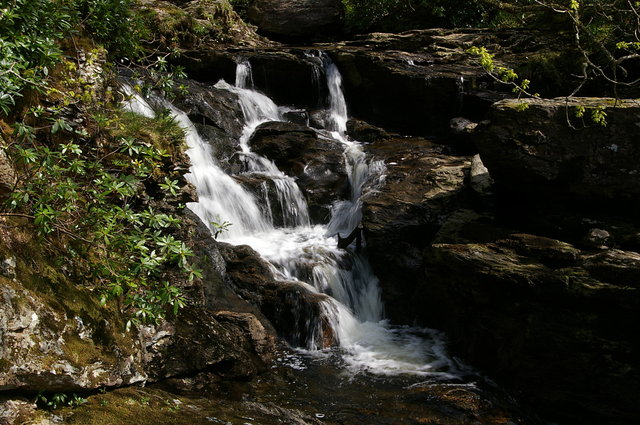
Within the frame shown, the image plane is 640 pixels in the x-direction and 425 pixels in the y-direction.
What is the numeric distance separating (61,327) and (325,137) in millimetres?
10579

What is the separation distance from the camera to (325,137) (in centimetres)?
1377

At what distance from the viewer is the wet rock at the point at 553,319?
240 inches

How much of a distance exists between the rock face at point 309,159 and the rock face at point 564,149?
445 cm

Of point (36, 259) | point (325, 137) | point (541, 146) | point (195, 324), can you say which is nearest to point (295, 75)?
point (325, 137)

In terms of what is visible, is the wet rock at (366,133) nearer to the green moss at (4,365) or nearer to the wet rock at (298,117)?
the wet rock at (298,117)

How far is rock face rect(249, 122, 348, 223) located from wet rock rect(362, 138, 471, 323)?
5.10 ft

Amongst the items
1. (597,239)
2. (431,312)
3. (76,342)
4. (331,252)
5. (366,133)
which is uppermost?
(366,133)

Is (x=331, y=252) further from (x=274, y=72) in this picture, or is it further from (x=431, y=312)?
(x=274, y=72)

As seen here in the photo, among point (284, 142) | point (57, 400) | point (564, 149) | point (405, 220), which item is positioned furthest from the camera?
point (284, 142)

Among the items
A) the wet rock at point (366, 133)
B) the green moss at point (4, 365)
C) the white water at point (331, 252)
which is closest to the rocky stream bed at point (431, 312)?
the green moss at point (4, 365)

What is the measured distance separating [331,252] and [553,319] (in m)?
4.50

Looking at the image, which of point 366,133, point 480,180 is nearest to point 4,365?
point 480,180

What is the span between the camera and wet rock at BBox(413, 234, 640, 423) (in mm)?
6086

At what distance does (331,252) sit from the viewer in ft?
32.9
